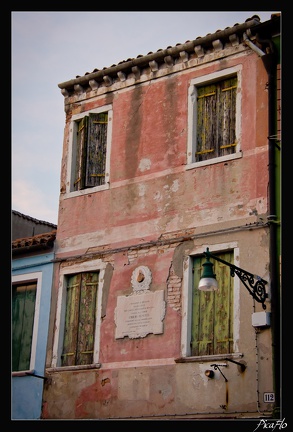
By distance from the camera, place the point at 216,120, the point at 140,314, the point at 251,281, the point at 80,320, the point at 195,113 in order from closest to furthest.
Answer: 1. the point at 251,281
2. the point at 140,314
3. the point at 216,120
4. the point at 195,113
5. the point at 80,320

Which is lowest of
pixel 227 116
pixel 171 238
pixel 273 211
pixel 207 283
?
pixel 207 283

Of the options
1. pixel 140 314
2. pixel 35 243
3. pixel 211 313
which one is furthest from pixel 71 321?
pixel 211 313

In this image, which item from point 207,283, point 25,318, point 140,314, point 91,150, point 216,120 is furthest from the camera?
point 91,150

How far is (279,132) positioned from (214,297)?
299 centimetres

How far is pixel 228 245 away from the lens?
17.3 m

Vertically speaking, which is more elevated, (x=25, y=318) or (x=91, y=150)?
(x=91, y=150)

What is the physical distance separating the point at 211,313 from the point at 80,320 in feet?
9.92

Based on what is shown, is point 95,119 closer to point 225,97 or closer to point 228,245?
point 225,97

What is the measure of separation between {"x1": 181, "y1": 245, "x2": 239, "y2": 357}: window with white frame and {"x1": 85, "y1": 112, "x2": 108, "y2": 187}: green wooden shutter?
3235mm

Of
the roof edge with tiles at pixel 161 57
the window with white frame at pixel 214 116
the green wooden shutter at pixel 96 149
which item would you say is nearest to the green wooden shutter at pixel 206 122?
the window with white frame at pixel 214 116

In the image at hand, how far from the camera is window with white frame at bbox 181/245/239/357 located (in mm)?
16906

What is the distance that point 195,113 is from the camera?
743 inches

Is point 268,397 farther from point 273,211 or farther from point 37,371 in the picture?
point 37,371
